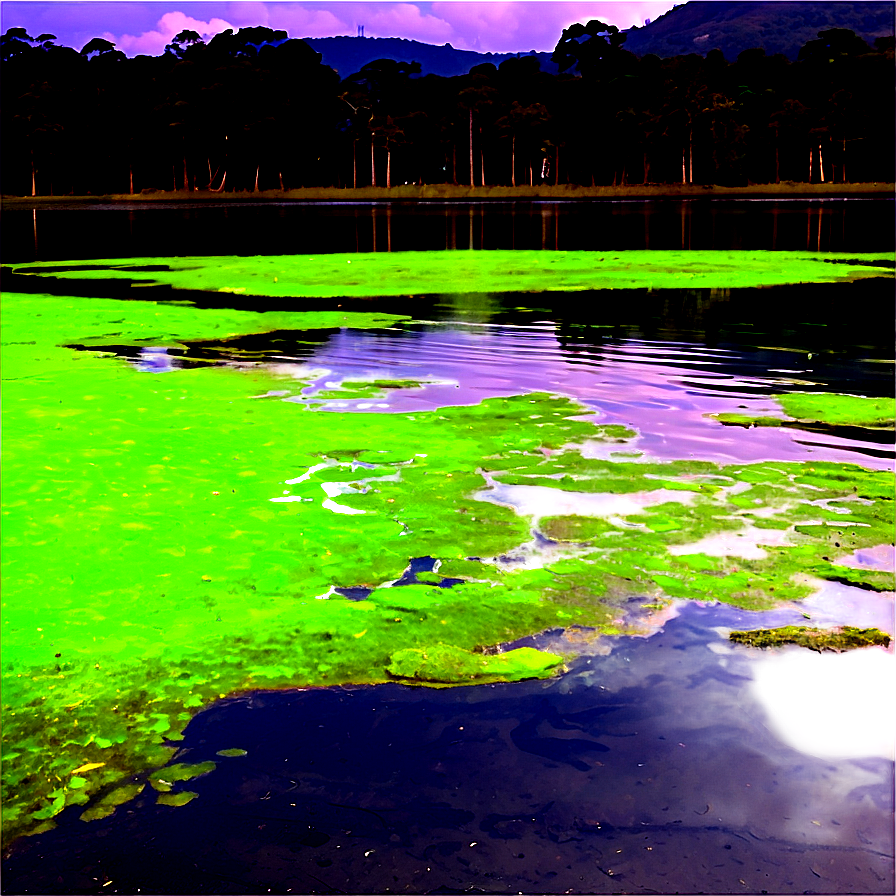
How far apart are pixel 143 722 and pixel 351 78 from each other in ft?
407

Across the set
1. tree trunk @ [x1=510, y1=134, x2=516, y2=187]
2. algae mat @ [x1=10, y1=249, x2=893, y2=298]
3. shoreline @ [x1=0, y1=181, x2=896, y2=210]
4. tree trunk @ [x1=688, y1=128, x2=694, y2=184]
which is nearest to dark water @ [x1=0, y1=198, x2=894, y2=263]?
algae mat @ [x1=10, y1=249, x2=893, y2=298]

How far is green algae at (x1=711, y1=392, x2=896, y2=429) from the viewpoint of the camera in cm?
1183

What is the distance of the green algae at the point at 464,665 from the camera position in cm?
600

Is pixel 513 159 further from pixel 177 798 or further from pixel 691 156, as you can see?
pixel 177 798

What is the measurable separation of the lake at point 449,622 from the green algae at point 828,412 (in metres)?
0.16

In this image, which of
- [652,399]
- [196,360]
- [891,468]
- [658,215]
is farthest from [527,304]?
[658,215]

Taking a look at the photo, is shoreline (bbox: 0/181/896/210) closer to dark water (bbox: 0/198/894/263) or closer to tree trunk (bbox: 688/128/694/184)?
tree trunk (bbox: 688/128/694/184)

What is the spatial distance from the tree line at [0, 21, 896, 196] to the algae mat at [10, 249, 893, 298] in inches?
2961

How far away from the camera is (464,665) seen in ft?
20.1

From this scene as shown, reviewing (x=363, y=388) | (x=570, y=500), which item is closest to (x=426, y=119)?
(x=363, y=388)

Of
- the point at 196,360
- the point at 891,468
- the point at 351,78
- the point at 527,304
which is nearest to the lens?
the point at 891,468

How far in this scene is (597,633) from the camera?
6512mm

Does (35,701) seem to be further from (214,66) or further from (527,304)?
(214,66)

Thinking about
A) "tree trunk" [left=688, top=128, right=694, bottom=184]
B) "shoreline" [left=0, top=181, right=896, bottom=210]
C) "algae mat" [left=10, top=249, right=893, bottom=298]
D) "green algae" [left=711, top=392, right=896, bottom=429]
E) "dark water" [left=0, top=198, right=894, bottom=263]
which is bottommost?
"green algae" [left=711, top=392, right=896, bottom=429]
